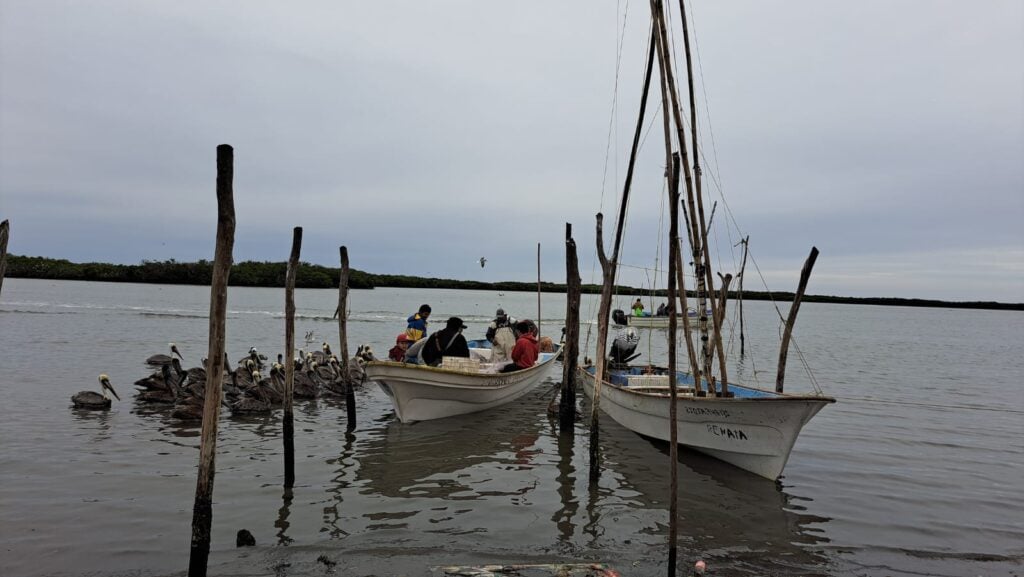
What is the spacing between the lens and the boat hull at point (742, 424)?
28.5 ft

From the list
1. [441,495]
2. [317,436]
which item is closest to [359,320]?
[317,436]

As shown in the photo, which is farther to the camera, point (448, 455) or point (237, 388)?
point (237, 388)

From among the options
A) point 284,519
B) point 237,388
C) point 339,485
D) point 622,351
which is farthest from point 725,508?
point 237,388

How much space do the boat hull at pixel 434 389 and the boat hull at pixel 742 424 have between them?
383cm

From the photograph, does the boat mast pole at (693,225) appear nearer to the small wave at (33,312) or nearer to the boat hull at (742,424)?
the boat hull at (742,424)

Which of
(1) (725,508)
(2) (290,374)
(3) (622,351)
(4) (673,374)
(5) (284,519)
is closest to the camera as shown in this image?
(4) (673,374)

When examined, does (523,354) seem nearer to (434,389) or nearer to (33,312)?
(434,389)

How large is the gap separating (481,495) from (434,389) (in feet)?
14.8

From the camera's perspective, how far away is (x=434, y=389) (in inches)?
512

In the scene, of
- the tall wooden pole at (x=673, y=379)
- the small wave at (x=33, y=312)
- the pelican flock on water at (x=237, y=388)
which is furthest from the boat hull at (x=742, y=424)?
the small wave at (x=33, y=312)

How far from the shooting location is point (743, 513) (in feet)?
27.3

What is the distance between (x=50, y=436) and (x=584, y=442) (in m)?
9.89

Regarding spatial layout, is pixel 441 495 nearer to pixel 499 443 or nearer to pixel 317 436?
pixel 499 443

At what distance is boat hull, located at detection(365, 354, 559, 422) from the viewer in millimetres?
12359
